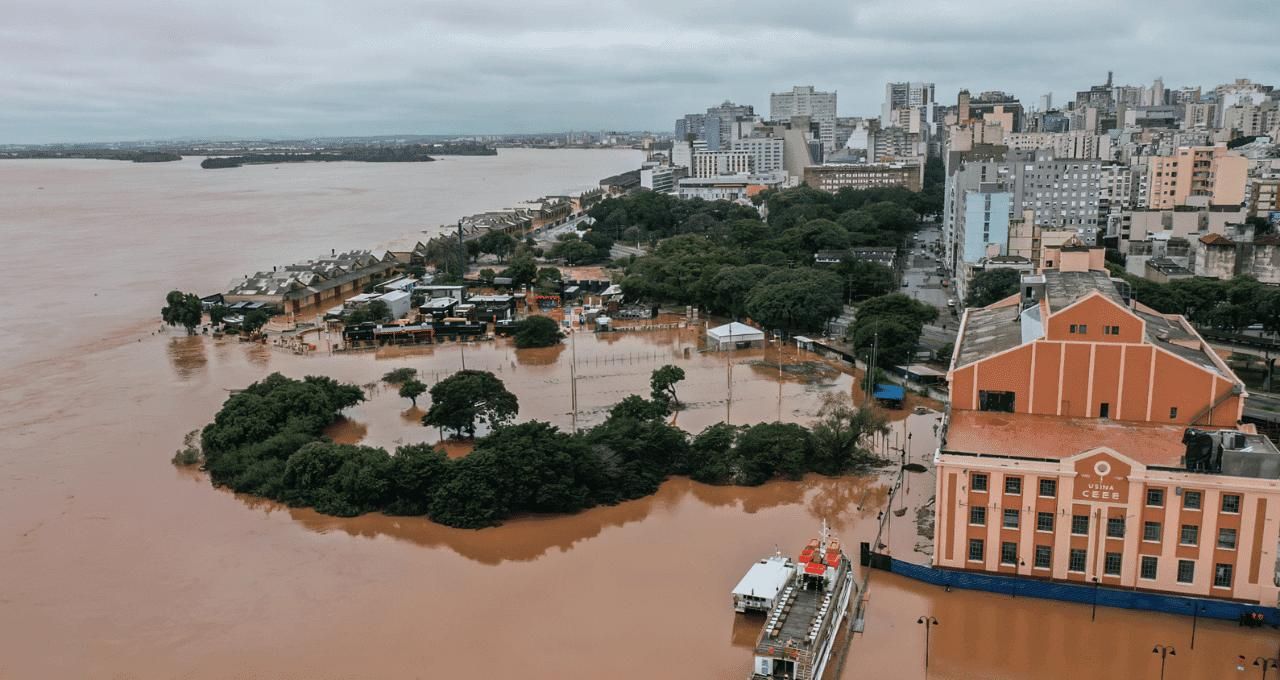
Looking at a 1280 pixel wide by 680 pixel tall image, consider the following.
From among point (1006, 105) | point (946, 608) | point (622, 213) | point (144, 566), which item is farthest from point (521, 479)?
point (1006, 105)

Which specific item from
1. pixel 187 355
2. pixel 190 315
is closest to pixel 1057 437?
pixel 187 355

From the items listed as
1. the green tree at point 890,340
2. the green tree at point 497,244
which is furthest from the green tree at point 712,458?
the green tree at point 497,244

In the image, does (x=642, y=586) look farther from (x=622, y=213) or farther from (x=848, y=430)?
(x=622, y=213)

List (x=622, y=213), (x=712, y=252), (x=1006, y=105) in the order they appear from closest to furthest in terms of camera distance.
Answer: (x=712, y=252) → (x=622, y=213) → (x=1006, y=105)

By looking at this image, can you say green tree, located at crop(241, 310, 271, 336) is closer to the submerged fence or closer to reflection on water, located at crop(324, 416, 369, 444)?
reflection on water, located at crop(324, 416, 369, 444)

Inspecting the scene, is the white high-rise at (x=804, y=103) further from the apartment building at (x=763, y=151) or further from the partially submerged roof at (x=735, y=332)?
the partially submerged roof at (x=735, y=332)

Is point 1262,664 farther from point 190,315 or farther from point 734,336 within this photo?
point 190,315
